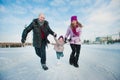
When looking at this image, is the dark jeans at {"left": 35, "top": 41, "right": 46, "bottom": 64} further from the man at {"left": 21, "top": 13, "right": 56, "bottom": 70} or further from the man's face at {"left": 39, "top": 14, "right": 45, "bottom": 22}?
the man's face at {"left": 39, "top": 14, "right": 45, "bottom": 22}

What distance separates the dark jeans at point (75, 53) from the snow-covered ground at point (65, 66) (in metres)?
0.05

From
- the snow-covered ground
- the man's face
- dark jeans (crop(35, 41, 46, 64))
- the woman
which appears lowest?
the snow-covered ground

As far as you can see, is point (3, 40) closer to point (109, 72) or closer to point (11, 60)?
point (11, 60)

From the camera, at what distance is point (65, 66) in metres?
2.30

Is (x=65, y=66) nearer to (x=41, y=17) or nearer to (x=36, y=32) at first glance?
(x=36, y=32)

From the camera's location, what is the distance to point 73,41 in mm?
2230

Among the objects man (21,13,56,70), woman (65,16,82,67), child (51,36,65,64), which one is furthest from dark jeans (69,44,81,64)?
man (21,13,56,70)

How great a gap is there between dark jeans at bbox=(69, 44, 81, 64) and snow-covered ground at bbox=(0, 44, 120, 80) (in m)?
0.05

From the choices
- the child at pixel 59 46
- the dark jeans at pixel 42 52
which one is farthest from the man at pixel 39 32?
the child at pixel 59 46

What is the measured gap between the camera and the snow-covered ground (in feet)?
7.12

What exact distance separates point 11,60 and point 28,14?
2.49ft

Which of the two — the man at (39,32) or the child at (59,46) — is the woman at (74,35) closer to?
the child at (59,46)

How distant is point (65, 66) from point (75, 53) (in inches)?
8.4

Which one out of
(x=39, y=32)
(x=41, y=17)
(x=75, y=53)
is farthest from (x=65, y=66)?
(x=41, y=17)
